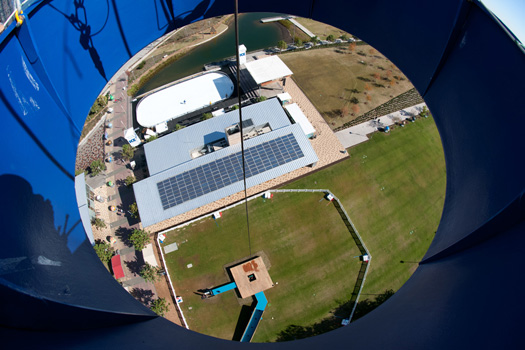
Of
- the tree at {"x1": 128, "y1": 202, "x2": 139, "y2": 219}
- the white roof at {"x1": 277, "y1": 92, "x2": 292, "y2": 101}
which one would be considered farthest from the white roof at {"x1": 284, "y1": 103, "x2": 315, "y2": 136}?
the tree at {"x1": 128, "y1": 202, "x2": 139, "y2": 219}

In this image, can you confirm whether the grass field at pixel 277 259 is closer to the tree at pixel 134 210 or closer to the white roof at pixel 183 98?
the tree at pixel 134 210

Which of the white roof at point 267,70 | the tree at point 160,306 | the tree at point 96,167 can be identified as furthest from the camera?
the white roof at point 267,70

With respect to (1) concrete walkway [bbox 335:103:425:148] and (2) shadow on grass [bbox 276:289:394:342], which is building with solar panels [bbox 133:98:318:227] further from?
(2) shadow on grass [bbox 276:289:394:342]

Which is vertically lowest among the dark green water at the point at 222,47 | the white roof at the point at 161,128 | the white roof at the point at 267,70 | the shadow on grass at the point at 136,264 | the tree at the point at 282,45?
the shadow on grass at the point at 136,264

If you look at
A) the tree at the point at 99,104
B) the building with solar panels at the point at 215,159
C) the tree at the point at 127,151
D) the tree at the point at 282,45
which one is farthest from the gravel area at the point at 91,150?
the tree at the point at 282,45

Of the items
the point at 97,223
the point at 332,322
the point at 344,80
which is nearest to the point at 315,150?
the point at 344,80

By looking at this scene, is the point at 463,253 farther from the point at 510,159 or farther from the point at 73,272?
the point at 73,272

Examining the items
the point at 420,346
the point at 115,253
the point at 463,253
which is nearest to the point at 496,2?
the point at 463,253
